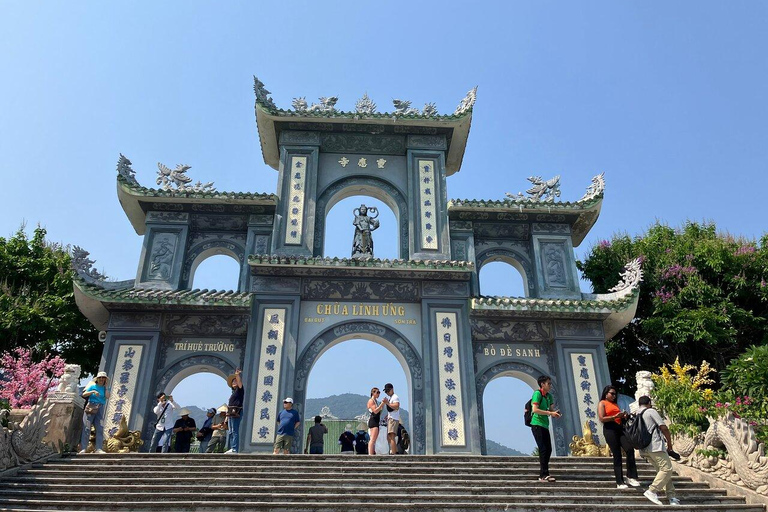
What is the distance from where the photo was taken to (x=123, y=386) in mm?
14055

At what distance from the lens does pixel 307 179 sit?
1688 centimetres

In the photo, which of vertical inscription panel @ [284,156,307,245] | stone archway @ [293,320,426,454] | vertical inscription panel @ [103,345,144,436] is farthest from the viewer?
vertical inscription panel @ [284,156,307,245]

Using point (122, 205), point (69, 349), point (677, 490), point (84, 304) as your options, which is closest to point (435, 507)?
point (677, 490)

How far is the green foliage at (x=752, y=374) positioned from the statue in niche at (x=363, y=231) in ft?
30.4

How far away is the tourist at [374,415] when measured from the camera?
1130 centimetres

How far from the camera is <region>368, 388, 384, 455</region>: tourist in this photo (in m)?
11.3

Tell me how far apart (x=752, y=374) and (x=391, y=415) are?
325 inches

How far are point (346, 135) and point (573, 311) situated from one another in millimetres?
8073

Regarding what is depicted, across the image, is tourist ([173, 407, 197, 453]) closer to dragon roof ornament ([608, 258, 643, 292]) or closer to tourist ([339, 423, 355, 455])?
tourist ([339, 423, 355, 455])

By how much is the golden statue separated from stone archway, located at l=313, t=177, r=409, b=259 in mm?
6204

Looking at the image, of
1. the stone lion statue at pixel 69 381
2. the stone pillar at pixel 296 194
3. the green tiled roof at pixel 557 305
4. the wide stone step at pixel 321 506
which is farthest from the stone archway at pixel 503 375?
the stone lion statue at pixel 69 381

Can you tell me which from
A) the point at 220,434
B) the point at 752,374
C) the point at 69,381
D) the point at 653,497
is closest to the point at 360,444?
the point at 220,434

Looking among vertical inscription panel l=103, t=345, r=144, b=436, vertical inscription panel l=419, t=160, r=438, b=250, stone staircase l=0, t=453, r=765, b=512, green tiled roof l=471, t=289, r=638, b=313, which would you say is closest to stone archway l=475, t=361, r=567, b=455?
green tiled roof l=471, t=289, r=638, b=313

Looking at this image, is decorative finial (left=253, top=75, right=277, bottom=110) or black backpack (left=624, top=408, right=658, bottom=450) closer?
black backpack (left=624, top=408, right=658, bottom=450)
